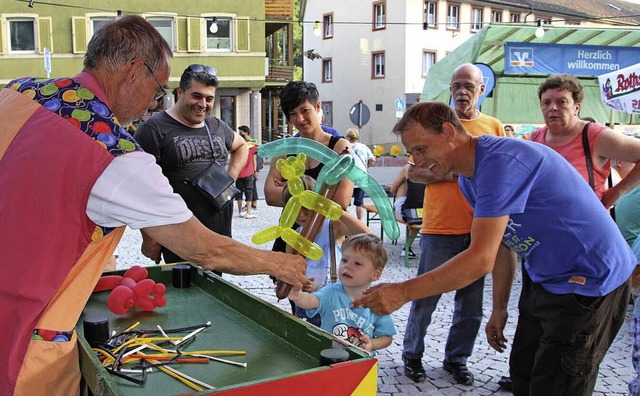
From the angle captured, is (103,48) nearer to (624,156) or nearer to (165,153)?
(165,153)

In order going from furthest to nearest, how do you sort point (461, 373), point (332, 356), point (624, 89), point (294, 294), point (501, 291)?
point (624, 89), point (461, 373), point (501, 291), point (294, 294), point (332, 356)

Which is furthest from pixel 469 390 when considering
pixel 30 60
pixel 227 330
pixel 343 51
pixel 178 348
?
pixel 343 51

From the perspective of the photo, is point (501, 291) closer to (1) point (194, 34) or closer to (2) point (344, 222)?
(2) point (344, 222)

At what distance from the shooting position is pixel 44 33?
20.9 metres

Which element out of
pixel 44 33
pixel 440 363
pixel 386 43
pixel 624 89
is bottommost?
pixel 440 363

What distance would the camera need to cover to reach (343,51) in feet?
98.0

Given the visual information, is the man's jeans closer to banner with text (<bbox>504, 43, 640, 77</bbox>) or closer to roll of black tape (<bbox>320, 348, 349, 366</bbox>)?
roll of black tape (<bbox>320, 348, 349, 366</bbox>)

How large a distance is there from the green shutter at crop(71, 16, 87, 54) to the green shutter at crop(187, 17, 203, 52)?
3457 millimetres

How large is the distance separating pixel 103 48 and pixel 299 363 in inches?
43.7

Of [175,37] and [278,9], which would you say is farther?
[278,9]

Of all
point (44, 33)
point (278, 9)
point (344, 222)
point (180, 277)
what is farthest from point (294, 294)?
point (278, 9)

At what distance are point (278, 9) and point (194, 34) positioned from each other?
3.76 meters

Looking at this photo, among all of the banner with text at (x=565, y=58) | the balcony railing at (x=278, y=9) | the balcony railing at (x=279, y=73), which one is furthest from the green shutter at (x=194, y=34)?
the banner with text at (x=565, y=58)

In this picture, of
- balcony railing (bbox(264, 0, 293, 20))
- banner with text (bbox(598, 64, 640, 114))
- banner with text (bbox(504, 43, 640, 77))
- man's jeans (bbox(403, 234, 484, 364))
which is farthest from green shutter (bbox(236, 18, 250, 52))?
man's jeans (bbox(403, 234, 484, 364))
